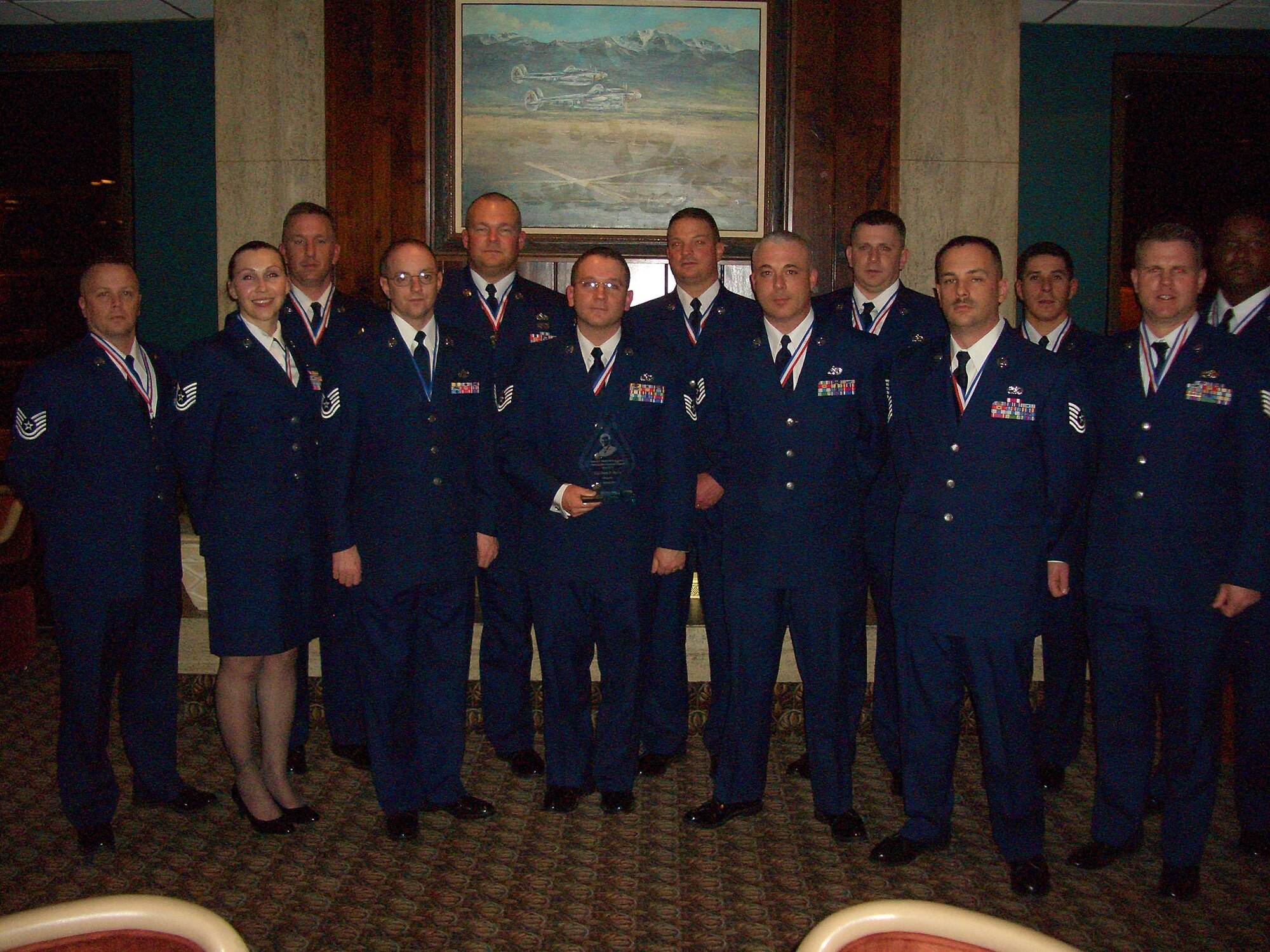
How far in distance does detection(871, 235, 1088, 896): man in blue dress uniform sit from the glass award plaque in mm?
885

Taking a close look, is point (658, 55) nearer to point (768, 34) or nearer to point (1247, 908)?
point (768, 34)

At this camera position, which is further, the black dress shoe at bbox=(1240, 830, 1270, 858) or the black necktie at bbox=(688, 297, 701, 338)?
the black necktie at bbox=(688, 297, 701, 338)

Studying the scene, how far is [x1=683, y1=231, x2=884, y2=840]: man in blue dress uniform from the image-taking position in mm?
3219

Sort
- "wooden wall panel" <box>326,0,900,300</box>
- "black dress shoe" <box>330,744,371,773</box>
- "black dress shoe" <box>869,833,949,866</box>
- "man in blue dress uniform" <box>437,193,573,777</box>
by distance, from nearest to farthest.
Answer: "black dress shoe" <box>869,833,949,866</box>
"man in blue dress uniform" <box>437,193,573,777</box>
"black dress shoe" <box>330,744,371,773</box>
"wooden wall panel" <box>326,0,900,300</box>

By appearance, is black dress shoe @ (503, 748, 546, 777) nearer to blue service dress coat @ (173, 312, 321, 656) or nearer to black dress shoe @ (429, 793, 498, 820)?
black dress shoe @ (429, 793, 498, 820)

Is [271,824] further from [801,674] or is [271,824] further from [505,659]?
[801,674]

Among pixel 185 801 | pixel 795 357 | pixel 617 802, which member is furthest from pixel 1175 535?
pixel 185 801

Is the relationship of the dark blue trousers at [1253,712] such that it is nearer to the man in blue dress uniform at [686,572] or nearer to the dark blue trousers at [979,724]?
the dark blue trousers at [979,724]

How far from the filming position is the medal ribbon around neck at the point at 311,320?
12.9 feet

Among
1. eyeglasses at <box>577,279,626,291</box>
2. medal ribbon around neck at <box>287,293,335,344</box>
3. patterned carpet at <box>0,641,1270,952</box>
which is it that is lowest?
patterned carpet at <box>0,641,1270,952</box>

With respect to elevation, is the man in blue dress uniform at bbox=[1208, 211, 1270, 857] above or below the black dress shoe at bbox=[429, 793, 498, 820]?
above

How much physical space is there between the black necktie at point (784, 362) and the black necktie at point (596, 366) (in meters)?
0.57

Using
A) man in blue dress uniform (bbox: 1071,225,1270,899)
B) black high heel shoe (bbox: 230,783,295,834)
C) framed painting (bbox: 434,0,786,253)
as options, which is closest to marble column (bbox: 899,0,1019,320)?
framed painting (bbox: 434,0,786,253)

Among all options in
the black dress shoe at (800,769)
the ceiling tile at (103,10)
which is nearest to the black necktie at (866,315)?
the black dress shoe at (800,769)
